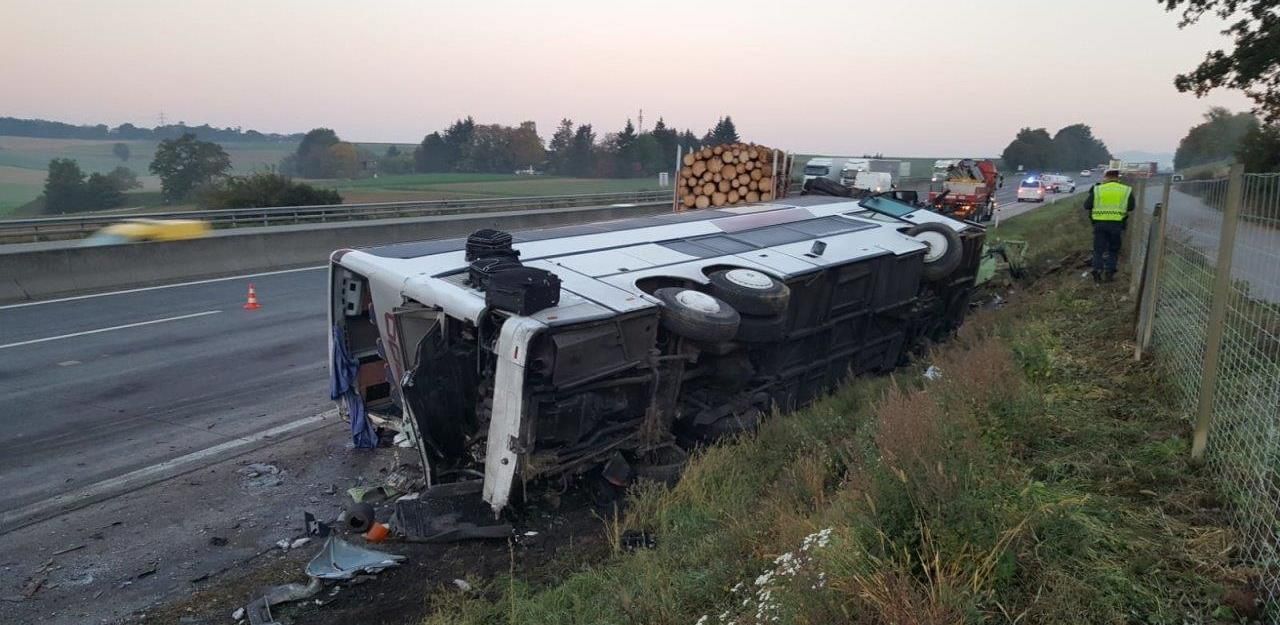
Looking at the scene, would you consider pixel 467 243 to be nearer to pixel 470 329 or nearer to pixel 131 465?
pixel 470 329

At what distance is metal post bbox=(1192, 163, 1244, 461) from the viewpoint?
Result: 406 centimetres

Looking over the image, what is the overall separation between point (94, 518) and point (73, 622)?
1353mm

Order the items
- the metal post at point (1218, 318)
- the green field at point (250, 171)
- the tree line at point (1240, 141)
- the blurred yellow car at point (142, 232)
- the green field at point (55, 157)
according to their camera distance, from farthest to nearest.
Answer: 1. the green field at point (250, 171)
2. the green field at point (55, 157)
3. the tree line at point (1240, 141)
4. the blurred yellow car at point (142, 232)
5. the metal post at point (1218, 318)

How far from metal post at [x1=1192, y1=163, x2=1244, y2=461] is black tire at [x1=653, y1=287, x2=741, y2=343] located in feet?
8.82

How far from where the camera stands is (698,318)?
18.7ft

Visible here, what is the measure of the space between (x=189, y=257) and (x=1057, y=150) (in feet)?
356

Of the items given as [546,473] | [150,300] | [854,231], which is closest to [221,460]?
[546,473]

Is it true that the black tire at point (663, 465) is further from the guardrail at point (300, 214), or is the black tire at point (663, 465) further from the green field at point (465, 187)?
the green field at point (465, 187)

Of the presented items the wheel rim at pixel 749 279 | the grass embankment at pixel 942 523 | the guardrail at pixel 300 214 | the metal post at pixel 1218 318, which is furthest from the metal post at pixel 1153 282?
the guardrail at pixel 300 214

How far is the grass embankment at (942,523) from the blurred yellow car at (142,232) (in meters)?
13.6

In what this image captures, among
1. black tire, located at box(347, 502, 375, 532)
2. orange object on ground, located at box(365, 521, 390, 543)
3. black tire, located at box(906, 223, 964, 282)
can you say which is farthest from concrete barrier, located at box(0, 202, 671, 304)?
black tire, located at box(906, 223, 964, 282)

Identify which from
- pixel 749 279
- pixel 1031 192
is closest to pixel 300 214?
pixel 749 279

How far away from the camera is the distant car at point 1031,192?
44.8 metres

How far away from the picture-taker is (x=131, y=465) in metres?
6.42
